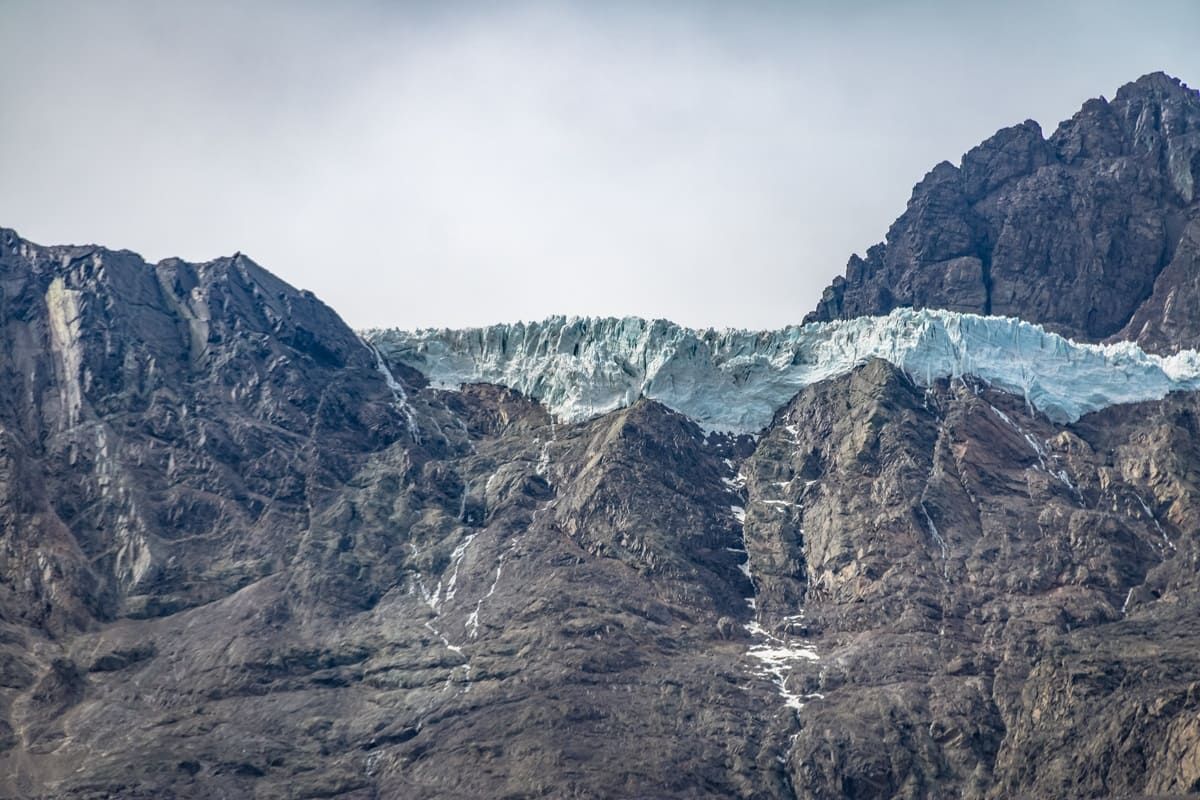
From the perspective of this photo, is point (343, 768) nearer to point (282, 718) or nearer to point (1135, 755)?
point (282, 718)

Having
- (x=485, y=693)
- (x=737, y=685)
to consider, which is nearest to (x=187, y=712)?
(x=485, y=693)

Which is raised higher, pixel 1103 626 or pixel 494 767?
pixel 1103 626

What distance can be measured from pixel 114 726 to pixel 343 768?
2676 centimetres

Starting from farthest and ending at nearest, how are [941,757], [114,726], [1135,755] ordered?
[114,726] < [941,757] < [1135,755]

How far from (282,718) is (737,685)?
50423 millimetres

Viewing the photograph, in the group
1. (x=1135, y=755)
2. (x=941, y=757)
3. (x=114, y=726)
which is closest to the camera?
(x=1135, y=755)

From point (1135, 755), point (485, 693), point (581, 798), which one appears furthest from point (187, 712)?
point (1135, 755)

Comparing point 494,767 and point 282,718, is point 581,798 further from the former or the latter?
point 282,718

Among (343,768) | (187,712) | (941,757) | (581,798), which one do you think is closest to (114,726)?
(187,712)

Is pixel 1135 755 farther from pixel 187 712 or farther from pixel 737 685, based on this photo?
pixel 187 712

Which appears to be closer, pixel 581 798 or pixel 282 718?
pixel 581 798

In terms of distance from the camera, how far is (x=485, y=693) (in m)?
193

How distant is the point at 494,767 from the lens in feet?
595

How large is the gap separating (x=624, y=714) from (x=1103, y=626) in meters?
54.0
